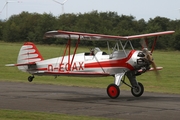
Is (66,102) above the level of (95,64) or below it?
below

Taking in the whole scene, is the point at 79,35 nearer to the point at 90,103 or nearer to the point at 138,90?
the point at 90,103

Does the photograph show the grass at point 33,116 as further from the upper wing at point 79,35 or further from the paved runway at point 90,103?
the upper wing at point 79,35

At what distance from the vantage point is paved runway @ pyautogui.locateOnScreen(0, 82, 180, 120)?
15.1m

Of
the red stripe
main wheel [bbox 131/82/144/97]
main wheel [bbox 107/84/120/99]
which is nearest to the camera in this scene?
main wheel [bbox 107/84/120/99]

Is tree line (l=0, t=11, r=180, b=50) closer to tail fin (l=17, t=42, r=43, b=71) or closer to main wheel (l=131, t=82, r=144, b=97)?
tail fin (l=17, t=42, r=43, b=71)

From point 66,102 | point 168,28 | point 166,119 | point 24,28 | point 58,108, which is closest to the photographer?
point 166,119

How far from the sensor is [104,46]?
52.7 metres

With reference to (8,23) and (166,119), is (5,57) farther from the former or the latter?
(8,23)

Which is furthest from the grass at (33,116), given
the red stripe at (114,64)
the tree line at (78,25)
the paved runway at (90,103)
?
the tree line at (78,25)

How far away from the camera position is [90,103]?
709 inches

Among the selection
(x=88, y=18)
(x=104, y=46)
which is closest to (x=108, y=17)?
(x=88, y=18)

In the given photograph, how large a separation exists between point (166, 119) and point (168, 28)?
81856mm

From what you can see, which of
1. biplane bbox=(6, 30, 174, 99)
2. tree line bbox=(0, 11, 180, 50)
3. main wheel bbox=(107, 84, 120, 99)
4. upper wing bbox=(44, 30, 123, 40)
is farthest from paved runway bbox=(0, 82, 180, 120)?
tree line bbox=(0, 11, 180, 50)

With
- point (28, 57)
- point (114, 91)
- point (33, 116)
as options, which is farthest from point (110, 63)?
point (33, 116)
